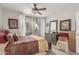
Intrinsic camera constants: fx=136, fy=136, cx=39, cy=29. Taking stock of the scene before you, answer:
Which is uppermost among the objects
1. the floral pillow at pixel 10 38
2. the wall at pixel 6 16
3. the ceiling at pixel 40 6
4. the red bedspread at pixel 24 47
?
the ceiling at pixel 40 6

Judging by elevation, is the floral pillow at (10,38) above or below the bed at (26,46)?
above

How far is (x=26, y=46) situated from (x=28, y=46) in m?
0.03

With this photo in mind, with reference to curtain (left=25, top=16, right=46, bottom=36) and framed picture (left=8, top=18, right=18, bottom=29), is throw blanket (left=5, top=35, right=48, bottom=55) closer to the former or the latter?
curtain (left=25, top=16, right=46, bottom=36)

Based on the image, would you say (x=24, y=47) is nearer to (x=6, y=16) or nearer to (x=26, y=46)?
(x=26, y=46)

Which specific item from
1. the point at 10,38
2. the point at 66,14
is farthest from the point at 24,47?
the point at 66,14

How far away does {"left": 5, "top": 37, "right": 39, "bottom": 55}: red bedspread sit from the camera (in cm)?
189

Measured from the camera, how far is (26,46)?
6.25 ft

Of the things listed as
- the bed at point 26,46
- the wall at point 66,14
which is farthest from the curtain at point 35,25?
the wall at point 66,14

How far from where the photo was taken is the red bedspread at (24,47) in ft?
6.19

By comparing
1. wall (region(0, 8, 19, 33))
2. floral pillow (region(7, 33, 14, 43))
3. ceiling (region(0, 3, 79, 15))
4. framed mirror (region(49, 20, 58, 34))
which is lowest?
floral pillow (region(7, 33, 14, 43))

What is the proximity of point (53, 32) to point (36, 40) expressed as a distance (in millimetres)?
269

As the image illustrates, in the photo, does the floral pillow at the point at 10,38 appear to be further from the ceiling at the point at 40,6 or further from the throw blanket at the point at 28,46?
the ceiling at the point at 40,6

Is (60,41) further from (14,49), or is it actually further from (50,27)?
(14,49)

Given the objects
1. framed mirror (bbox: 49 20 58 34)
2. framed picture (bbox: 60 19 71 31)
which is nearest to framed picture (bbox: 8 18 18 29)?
framed mirror (bbox: 49 20 58 34)
